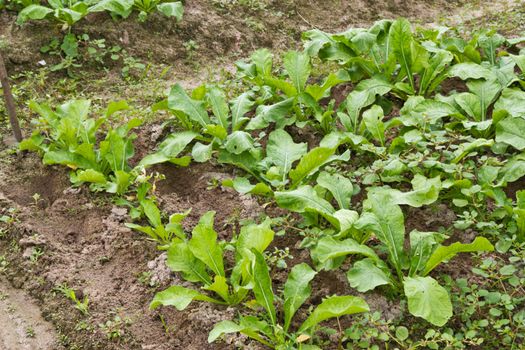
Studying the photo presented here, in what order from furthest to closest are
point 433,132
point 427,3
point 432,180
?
point 427,3 < point 433,132 < point 432,180

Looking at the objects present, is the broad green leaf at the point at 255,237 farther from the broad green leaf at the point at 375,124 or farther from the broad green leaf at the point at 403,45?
the broad green leaf at the point at 403,45

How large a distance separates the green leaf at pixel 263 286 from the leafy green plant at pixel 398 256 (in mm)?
304

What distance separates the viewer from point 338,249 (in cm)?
346

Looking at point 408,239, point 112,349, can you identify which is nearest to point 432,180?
point 408,239

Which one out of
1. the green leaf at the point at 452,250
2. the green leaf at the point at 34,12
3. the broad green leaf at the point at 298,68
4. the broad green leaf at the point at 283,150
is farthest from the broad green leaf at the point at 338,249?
the green leaf at the point at 34,12

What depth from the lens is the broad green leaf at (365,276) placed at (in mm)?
3305

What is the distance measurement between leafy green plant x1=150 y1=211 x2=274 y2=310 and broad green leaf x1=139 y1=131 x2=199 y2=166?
95 centimetres

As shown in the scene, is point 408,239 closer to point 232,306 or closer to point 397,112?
point 232,306

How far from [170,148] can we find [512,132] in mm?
2371

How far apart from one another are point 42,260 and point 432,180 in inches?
97.7

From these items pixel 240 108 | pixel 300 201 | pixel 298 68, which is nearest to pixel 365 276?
pixel 300 201

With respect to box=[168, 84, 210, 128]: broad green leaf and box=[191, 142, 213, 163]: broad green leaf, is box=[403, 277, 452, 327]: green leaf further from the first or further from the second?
box=[168, 84, 210, 128]: broad green leaf

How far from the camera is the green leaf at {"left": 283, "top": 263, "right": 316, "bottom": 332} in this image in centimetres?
329

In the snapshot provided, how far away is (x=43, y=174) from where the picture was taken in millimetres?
4668
